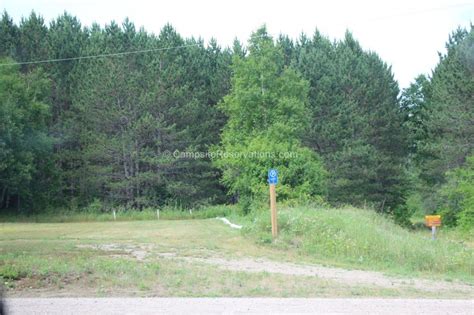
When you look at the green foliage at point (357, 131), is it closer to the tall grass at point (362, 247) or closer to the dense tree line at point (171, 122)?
the dense tree line at point (171, 122)

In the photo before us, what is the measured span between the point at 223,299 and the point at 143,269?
2724 millimetres

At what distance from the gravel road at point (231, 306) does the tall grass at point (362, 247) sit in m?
4.01

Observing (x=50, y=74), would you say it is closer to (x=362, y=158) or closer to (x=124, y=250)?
(x=362, y=158)

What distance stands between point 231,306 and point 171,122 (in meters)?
36.6

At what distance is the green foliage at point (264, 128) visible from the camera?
30.4 meters

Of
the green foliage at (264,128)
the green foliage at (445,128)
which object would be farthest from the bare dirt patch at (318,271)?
the green foliage at (445,128)

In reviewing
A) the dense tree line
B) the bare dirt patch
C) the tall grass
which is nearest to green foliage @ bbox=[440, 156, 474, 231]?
the dense tree line

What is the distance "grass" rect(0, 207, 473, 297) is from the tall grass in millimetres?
24

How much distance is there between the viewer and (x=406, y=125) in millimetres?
46344

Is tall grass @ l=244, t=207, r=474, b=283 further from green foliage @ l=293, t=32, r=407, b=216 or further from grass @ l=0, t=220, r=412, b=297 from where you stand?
green foliage @ l=293, t=32, r=407, b=216

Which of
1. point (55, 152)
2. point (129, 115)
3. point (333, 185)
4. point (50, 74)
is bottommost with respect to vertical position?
point (333, 185)

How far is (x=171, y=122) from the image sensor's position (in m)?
43.7

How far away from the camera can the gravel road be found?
7.42 m

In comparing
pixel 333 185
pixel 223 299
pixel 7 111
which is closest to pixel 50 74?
pixel 7 111
